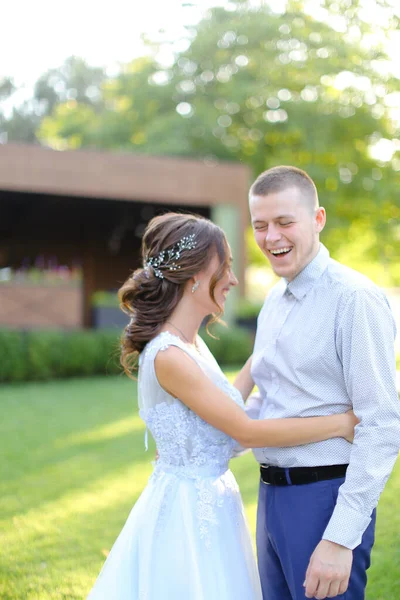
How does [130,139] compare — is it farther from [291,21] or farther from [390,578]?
[390,578]

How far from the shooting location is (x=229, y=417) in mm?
2355

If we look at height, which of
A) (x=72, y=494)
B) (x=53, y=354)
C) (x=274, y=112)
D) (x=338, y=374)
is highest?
(x=274, y=112)

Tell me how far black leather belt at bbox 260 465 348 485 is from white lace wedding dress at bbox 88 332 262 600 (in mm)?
281

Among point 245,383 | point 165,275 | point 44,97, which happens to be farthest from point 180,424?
point 44,97

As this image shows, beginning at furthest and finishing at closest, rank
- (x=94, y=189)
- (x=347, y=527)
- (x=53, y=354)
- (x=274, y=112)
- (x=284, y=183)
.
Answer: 1. (x=274, y=112)
2. (x=94, y=189)
3. (x=53, y=354)
4. (x=284, y=183)
5. (x=347, y=527)

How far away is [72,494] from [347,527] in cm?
445

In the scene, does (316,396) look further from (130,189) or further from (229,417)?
(130,189)

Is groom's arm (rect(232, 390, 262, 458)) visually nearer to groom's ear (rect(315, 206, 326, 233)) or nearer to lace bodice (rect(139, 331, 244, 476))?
lace bodice (rect(139, 331, 244, 476))

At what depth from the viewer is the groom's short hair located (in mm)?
2318

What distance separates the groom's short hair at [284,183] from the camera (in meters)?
2.32

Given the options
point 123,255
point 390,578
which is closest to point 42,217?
point 123,255

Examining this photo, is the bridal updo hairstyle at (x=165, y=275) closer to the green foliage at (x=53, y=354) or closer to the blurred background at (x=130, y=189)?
the blurred background at (x=130, y=189)

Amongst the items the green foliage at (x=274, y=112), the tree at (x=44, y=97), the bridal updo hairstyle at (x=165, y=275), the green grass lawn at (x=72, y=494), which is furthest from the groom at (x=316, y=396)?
the tree at (x=44, y=97)

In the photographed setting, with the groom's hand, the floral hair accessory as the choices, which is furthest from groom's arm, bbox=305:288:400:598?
the floral hair accessory
